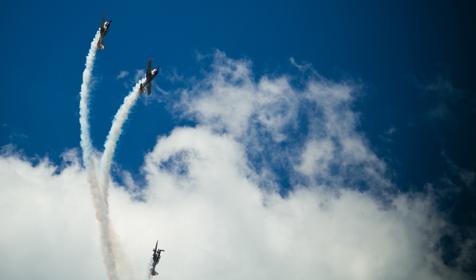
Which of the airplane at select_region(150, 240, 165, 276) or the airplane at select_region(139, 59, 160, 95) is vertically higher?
the airplane at select_region(139, 59, 160, 95)

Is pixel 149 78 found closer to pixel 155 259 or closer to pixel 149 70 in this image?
pixel 149 70

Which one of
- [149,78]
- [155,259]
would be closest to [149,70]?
[149,78]

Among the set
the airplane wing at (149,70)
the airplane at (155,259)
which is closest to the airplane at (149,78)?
the airplane wing at (149,70)

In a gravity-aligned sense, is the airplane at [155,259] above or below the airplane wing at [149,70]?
below

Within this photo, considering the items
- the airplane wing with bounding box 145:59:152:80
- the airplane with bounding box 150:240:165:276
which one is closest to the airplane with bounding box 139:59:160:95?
the airplane wing with bounding box 145:59:152:80

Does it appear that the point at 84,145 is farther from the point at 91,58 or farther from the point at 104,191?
the point at 91,58

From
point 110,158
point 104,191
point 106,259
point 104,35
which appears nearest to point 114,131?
point 110,158

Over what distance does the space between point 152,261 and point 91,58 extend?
42022mm

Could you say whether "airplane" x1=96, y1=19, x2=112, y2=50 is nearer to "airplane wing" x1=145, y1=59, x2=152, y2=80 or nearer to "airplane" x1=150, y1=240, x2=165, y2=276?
"airplane wing" x1=145, y1=59, x2=152, y2=80

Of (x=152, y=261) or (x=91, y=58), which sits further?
(x=152, y=261)

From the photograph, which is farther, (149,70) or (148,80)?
(149,70)

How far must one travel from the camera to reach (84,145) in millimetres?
89812

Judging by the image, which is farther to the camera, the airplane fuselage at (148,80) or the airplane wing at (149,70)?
the airplane wing at (149,70)

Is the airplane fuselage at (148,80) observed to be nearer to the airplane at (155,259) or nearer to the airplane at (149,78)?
the airplane at (149,78)
